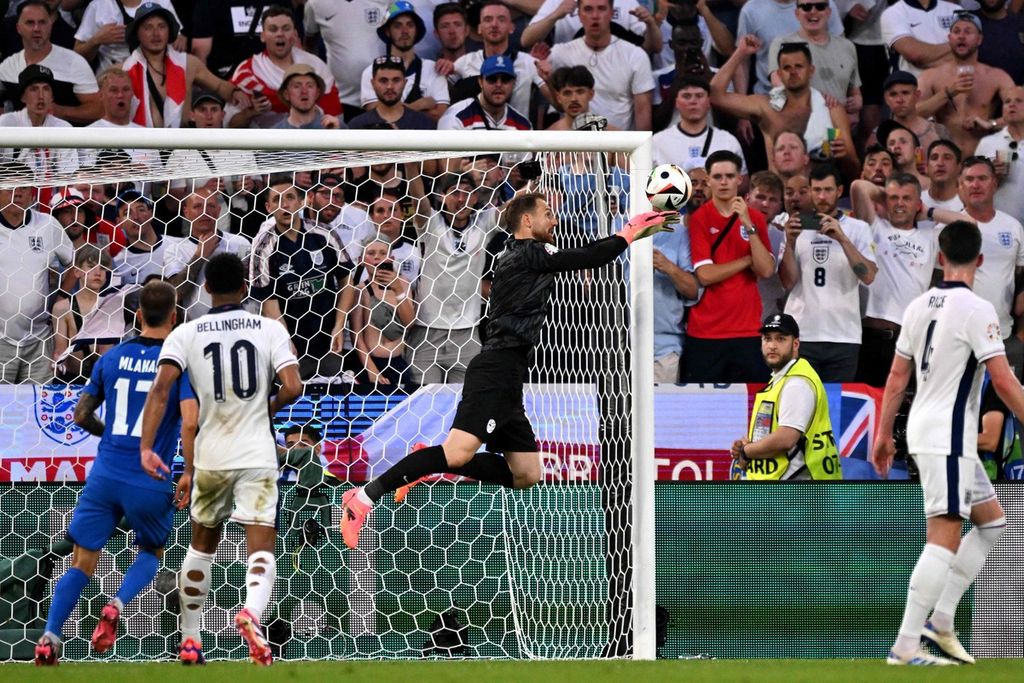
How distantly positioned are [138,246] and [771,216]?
4.93 meters

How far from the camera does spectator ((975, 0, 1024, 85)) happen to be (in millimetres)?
11867

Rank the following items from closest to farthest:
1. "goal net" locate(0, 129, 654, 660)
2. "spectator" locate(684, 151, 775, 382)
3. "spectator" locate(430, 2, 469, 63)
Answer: "goal net" locate(0, 129, 654, 660) < "spectator" locate(684, 151, 775, 382) < "spectator" locate(430, 2, 469, 63)

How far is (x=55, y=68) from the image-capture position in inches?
440

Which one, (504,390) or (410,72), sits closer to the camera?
(504,390)

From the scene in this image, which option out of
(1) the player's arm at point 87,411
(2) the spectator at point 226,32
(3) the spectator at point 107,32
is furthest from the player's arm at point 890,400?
(3) the spectator at point 107,32

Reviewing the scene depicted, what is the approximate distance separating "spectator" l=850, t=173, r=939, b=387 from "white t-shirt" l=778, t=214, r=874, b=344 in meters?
0.22

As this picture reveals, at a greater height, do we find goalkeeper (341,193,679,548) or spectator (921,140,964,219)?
spectator (921,140,964,219)

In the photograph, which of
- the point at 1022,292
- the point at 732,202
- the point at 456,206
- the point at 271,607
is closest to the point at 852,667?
the point at 271,607

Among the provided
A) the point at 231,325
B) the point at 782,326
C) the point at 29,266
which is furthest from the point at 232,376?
the point at 782,326

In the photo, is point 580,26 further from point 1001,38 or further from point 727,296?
point 1001,38

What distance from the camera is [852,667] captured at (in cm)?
594

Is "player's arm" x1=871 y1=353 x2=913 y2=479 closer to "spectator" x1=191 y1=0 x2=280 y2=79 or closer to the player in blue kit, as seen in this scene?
the player in blue kit

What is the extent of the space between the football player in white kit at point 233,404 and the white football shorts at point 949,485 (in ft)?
9.16

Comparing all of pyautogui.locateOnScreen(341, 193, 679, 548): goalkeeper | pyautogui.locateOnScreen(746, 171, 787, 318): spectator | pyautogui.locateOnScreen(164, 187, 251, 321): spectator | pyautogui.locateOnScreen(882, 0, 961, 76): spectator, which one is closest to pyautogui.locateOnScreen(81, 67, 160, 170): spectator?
pyautogui.locateOnScreen(164, 187, 251, 321): spectator
